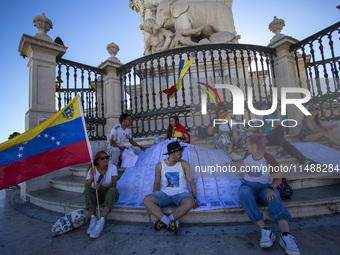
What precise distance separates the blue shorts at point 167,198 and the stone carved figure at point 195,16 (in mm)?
8658

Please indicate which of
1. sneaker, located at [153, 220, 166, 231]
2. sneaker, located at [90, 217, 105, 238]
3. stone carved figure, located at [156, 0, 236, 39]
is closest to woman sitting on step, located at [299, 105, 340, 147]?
sneaker, located at [153, 220, 166, 231]

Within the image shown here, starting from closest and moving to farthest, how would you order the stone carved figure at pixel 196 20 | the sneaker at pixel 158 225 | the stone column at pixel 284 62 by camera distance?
the sneaker at pixel 158 225
the stone column at pixel 284 62
the stone carved figure at pixel 196 20

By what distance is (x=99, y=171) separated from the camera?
310 cm

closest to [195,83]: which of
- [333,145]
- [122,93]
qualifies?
[122,93]

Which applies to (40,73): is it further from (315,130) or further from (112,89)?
(315,130)

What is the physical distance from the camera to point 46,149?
2.68 m

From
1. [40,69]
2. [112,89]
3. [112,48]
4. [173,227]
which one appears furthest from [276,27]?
[40,69]

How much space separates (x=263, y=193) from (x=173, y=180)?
1204 mm

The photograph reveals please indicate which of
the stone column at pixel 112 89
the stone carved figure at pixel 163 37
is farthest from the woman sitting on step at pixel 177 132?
the stone carved figure at pixel 163 37

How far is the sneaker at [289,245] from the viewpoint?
181 centimetres

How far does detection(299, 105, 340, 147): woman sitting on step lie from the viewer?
11.9ft

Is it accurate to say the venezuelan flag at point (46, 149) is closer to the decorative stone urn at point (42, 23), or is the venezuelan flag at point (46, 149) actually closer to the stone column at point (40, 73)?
the stone column at point (40, 73)

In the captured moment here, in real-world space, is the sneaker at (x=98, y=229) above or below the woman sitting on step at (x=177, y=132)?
below

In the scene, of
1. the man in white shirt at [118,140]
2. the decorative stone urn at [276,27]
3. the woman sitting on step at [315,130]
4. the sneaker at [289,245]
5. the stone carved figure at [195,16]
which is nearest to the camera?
the sneaker at [289,245]
